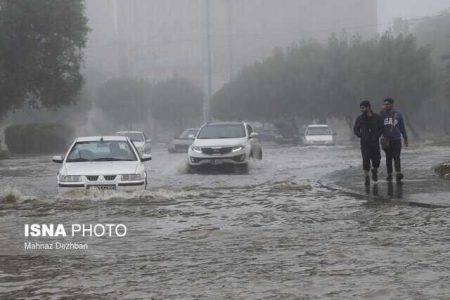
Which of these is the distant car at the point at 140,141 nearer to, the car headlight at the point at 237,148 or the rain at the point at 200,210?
the rain at the point at 200,210

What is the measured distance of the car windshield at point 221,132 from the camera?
2239cm

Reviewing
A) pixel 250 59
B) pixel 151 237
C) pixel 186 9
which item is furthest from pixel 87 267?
pixel 186 9

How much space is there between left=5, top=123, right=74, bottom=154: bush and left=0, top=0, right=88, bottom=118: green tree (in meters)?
6.01

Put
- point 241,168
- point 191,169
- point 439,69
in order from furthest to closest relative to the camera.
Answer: point 439,69 < point 241,168 < point 191,169

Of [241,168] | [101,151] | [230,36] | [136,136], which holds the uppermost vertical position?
[230,36]

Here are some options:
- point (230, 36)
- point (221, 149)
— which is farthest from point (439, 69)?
point (230, 36)

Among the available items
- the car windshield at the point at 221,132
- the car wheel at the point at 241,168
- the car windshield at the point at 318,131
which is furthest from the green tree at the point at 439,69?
the car wheel at the point at 241,168

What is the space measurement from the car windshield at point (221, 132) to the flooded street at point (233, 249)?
738 centimetres

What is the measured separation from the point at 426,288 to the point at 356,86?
50.8 m

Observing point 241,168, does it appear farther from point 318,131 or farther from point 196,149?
point 318,131

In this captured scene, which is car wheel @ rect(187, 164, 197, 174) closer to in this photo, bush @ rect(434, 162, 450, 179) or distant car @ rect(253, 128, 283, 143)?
bush @ rect(434, 162, 450, 179)

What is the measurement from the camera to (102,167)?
13.7 meters

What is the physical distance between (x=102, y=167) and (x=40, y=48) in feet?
83.4

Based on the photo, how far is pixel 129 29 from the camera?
120 meters
